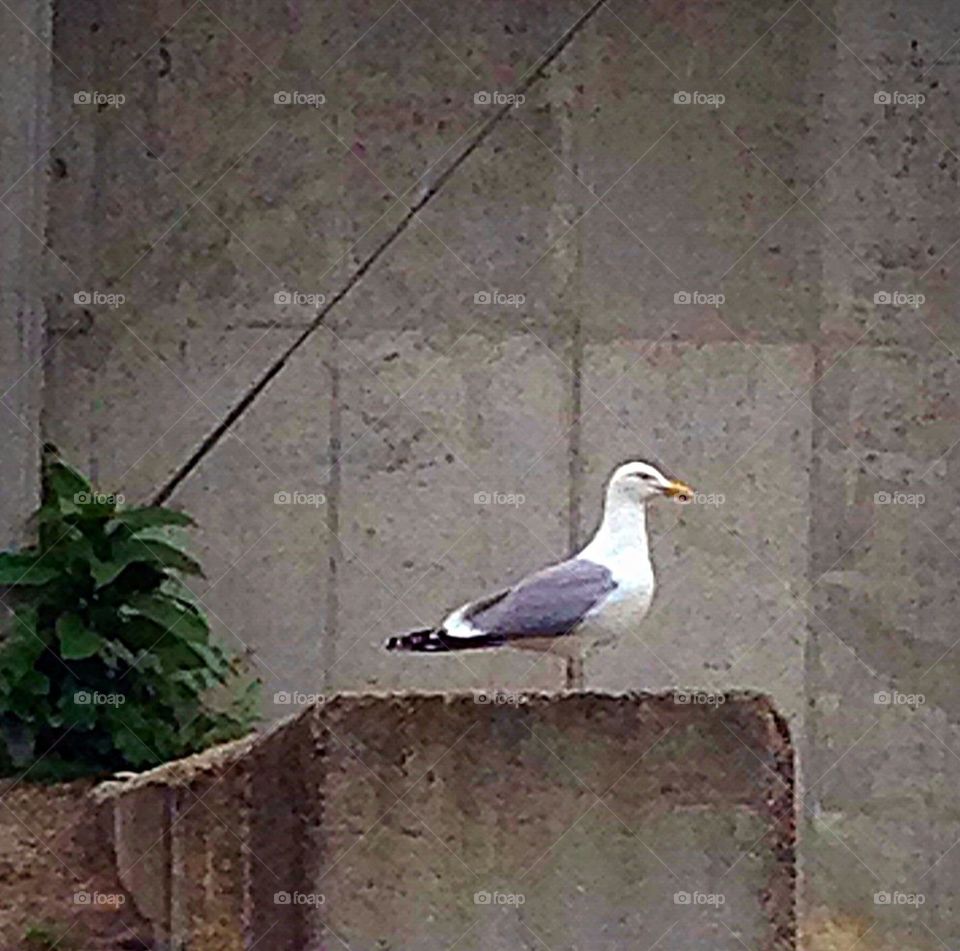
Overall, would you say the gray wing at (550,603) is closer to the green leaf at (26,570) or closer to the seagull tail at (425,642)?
the seagull tail at (425,642)

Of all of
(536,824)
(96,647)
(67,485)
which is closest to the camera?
(536,824)

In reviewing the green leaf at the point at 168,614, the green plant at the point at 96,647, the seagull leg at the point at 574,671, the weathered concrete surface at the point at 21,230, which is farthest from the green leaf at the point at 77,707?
the seagull leg at the point at 574,671

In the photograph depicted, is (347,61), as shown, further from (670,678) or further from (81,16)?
(670,678)

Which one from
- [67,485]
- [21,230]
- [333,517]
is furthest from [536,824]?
[21,230]

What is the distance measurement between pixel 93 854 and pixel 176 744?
1.00ft

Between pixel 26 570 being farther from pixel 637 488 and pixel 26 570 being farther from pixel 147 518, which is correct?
pixel 637 488

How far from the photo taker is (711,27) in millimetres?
3748

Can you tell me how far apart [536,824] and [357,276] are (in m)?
1.51

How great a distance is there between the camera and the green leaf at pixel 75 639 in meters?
3.06

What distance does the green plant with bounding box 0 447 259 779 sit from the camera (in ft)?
10.2

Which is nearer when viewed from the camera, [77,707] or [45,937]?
[45,937]

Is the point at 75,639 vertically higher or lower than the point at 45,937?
higher

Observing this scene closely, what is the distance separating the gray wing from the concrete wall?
0.84 metres

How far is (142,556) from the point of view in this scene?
3.16m
